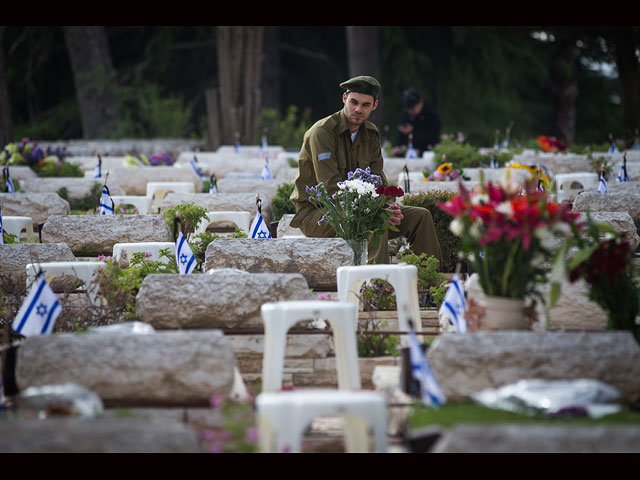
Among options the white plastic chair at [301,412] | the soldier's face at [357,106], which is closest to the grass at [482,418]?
the white plastic chair at [301,412]

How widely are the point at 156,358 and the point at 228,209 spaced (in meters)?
5.08

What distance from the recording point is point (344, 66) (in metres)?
26.5

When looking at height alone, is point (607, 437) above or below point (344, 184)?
below

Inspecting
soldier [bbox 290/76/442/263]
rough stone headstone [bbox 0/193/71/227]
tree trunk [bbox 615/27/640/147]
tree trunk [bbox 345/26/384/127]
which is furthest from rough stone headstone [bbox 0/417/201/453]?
tree trunk [bbox 615/27/640/147]

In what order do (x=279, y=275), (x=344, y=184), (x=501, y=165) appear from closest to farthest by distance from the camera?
(x=279, y=275) → (x=344, y=184) → (x=501, y=165)

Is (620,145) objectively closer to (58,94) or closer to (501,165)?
(501,165)

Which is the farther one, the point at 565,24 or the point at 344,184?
the point at 565,24

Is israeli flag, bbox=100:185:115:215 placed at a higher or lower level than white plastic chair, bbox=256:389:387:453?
higher

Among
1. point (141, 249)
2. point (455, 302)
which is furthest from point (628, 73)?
point (455, 302)

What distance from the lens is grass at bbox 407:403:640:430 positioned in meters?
3.86

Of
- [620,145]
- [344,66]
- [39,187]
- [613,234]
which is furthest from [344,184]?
[344,66]

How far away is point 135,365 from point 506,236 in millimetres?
1954

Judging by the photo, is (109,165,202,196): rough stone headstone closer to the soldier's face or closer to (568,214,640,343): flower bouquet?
the soldier's face

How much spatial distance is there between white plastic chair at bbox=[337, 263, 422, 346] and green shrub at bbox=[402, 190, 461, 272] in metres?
2.52
